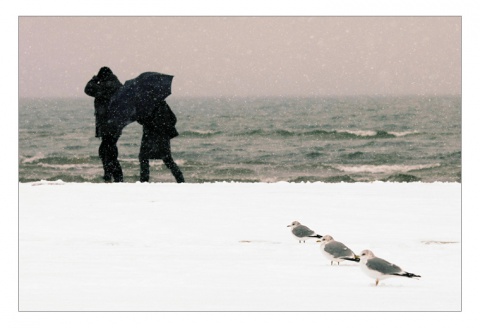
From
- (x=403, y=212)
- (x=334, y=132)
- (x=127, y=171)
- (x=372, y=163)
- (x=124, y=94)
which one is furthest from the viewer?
(x=334, y=132)

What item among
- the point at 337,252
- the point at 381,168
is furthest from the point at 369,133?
the point at 337,252

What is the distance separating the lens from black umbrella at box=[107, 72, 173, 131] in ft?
35.0

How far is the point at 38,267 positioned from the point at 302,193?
3.93 meters

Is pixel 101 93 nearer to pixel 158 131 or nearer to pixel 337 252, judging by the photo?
pixel 158 131

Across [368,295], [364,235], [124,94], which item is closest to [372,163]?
[124,94]

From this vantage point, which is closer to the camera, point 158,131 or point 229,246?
point 229,246

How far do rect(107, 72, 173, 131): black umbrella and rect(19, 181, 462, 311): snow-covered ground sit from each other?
1015 mm

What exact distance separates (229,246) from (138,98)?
4.08 meters

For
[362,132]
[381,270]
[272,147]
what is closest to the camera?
[381,270]

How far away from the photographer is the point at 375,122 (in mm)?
37938

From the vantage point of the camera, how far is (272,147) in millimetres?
31000

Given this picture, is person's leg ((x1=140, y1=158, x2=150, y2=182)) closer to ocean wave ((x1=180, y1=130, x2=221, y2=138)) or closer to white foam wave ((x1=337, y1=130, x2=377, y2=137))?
ocean wave ((x1=180, y1=130, x2=221, y2=138))

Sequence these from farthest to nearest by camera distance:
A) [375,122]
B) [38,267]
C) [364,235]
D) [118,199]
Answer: [375,122] → [118,199] → [364,235] → [38,267]

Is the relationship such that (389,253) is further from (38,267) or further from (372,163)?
(372,163)
